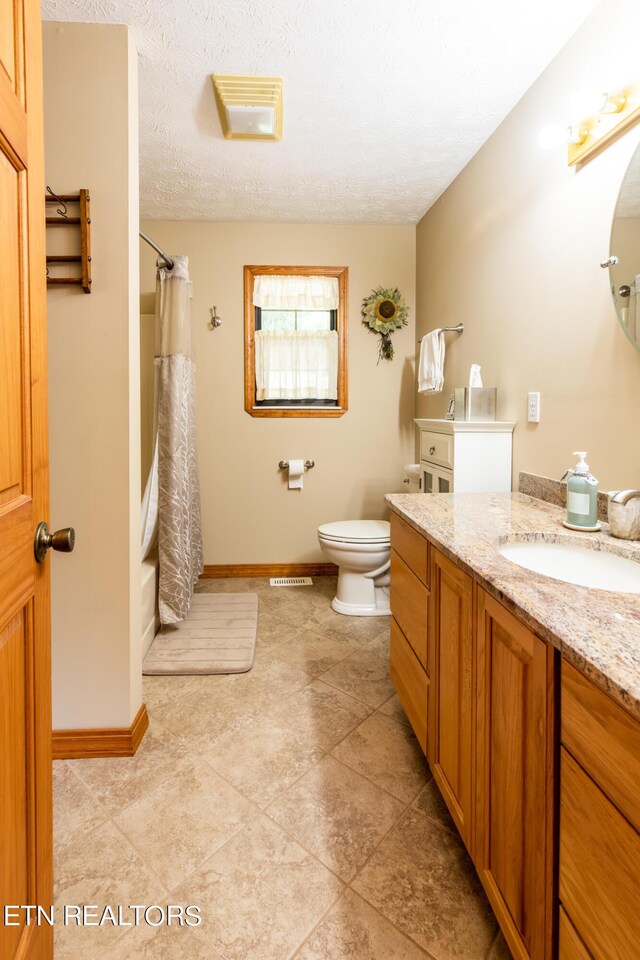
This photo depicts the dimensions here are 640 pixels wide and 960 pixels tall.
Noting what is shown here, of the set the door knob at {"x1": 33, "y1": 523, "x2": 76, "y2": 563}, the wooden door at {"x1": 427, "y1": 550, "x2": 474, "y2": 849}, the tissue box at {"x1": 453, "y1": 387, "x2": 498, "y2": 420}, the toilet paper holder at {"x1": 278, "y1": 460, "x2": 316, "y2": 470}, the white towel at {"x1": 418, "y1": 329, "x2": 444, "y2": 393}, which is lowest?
the wooden door at {"x1": 427, "y1": 550, "x2": 474, "y2": 849}

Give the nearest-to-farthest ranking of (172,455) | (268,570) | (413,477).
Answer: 1. (172,455)
2. (413,477)
3. (268,570)

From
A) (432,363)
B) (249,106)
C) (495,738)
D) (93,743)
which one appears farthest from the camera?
(432,363)

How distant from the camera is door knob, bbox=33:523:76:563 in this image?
878 millimetres

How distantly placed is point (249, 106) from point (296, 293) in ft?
4.71

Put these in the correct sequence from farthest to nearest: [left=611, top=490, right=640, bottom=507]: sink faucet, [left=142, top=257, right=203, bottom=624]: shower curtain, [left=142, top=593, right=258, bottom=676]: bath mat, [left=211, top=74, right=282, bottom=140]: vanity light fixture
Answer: [left=142, top=257, right=203, bottom=624]: shower curtain → [left=142, top=593, right=258, bottom=676]: bath mat → [left=211, top=74, right=282, bottom=140]: vanity light fixture → [left=611, top=490, right=640, bottom=507]: sink faucet

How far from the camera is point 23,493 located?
837mm

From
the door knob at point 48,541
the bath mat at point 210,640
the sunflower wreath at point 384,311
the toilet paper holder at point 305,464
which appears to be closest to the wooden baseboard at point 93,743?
the bath mat at point 210,640

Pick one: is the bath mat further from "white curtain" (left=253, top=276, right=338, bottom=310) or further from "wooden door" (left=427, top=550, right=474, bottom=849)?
"white curtain" (left=253, top=276, right=338, bottom=310)

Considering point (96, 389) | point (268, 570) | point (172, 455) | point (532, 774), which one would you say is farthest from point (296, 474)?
point (532, 774)

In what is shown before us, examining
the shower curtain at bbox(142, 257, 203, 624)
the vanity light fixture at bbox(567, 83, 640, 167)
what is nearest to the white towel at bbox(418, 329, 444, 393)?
the vanity light fixture at bbox(567, 83, 640, 167)

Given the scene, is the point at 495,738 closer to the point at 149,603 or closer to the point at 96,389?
the point at 96,389

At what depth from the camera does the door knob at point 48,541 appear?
878 millimetres

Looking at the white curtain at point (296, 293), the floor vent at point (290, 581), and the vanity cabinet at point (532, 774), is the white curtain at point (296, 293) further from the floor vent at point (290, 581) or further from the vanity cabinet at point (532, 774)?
the vanity cabinet at point (532, 774)

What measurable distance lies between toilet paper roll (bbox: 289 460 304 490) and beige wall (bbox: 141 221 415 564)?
5 cm
